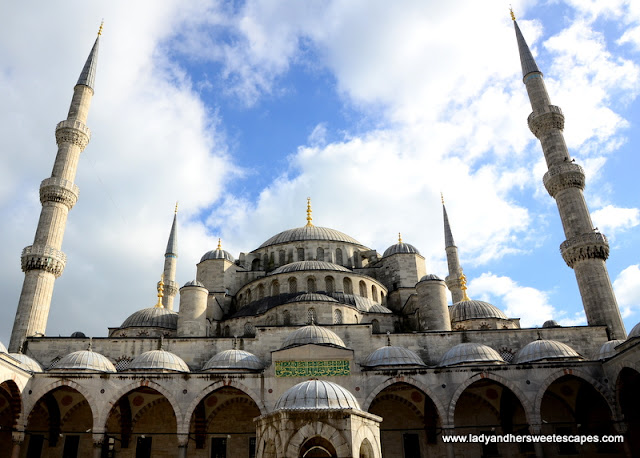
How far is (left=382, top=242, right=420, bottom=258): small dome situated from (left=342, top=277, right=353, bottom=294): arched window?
427 cm

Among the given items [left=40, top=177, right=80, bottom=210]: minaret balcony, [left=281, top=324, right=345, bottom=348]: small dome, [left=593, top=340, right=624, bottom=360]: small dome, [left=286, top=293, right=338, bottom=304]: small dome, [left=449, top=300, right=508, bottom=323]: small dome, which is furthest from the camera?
[left=449, top=300, right=508, bottom=323]: small dome

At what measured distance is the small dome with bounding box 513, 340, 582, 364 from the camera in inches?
620

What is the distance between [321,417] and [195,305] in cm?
1405

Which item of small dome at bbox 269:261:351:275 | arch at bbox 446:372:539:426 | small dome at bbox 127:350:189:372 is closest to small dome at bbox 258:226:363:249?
small dome at bbox 269:261:351:275

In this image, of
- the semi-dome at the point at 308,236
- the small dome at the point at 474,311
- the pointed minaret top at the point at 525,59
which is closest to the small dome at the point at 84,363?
the semi-dome at the point at 308,236

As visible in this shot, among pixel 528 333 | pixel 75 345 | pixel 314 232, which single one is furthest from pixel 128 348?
pixel 528 333

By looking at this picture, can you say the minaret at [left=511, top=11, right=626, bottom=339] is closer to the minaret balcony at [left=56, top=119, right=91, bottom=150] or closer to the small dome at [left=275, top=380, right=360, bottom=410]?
the small dome at [left=275, top=380, right=360, bottom=410]

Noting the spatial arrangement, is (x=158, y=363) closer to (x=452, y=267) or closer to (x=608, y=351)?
(x=608, y=351)

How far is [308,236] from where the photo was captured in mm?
27469

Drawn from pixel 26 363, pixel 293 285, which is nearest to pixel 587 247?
pixel 293 285

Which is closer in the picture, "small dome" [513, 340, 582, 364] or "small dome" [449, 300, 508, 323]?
"small dome" [513, 340, 582, 364]

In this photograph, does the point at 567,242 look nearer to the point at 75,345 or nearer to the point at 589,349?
the point at 589,349

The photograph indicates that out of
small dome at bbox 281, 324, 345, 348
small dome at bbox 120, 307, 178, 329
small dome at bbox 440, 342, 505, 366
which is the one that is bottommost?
small dome at bbox 440, 342, 505, 366

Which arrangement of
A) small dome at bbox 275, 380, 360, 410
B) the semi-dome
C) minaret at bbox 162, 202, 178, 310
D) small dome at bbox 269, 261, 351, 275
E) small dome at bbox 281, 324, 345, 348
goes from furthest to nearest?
minaret at bbox 162, 202, 178, 310 < the semi-dome < small dome at bbox 269, 261, 351, 275 < small dome at bbox 281, 324, 345, 348 < small dome at bbox 275, 380, 360, 410
